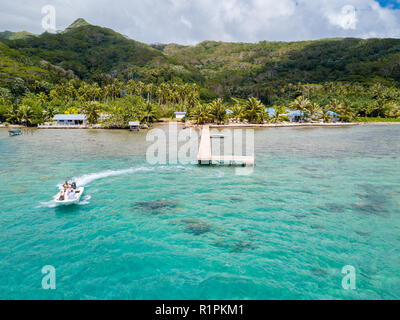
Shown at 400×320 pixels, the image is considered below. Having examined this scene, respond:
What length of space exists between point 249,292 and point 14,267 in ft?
37.4

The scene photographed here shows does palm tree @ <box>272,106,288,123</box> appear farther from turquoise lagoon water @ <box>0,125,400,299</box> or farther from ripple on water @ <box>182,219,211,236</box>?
ripple on water @ <box>182,219,211,236</box>

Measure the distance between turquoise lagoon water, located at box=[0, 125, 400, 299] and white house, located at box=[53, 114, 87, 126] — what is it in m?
68.2

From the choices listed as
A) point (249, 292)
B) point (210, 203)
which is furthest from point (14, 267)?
point (210, 203)

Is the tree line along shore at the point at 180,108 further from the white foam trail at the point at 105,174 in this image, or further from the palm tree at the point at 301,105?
the white foam trail at the point at 105,174

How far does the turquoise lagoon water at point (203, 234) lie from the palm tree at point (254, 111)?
67.2m

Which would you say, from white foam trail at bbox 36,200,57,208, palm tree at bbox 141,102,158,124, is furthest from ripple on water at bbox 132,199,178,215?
palm tree at bbox 141,102,158,124

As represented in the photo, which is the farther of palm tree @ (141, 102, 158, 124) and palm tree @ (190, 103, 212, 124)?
palm tree @ (190, 103, 212, 124)

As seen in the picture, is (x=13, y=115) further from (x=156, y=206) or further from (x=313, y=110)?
(x=313, y=110)

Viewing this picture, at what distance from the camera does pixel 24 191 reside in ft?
76.4

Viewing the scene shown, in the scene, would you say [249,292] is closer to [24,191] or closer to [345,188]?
[345,188]

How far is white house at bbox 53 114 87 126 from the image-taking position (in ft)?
302

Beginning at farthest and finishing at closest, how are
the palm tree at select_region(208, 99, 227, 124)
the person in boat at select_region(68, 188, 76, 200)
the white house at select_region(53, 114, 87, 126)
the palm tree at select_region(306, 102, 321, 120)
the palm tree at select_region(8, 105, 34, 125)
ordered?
the palm tree at select_region(306, 102, 321, 120)
the palm tree at select_region(208, 99, 227, 124)
the white house at select_region(53, 114, 87, 126)
the palm tree at select_region(8, 105, 34, 125)
the person in boat at select_region(68, 188, 76, 200)

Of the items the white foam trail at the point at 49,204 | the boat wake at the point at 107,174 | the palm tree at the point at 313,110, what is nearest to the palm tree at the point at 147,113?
the boat wake at the point at 107,174

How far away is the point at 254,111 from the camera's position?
310 feet
